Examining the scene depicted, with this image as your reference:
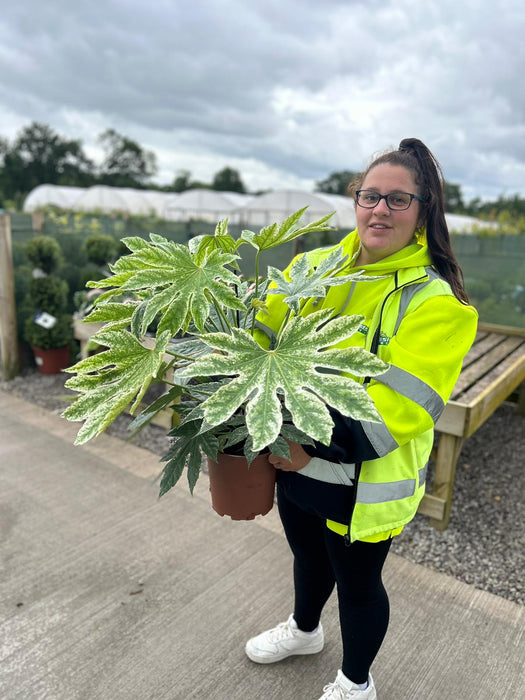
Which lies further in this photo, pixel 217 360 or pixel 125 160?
pixel 125 160

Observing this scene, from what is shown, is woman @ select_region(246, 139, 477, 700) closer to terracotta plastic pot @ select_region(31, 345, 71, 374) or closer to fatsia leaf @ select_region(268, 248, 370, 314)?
fatsia leaf @ select_region(268, 248, 370, 314)

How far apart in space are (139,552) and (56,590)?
380 mm

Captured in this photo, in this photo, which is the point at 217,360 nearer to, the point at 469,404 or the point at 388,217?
the point at 388,217

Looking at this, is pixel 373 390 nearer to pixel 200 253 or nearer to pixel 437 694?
pixel 200 253

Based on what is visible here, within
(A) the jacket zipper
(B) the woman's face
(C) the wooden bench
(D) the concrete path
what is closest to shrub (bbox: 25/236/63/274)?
(D) the concrete path

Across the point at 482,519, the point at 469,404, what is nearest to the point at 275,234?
the point at 469,404

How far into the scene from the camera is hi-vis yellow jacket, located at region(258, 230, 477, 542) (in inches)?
47.1

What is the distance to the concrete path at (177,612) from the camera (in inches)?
69.7

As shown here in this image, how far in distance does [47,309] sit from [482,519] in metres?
3.87


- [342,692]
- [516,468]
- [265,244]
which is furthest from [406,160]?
[516,468]

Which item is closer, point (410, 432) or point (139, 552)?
point (410, 432)

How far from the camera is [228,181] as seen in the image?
216ft

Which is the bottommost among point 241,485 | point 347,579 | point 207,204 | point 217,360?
point 207,204

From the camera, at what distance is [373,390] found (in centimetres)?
120
